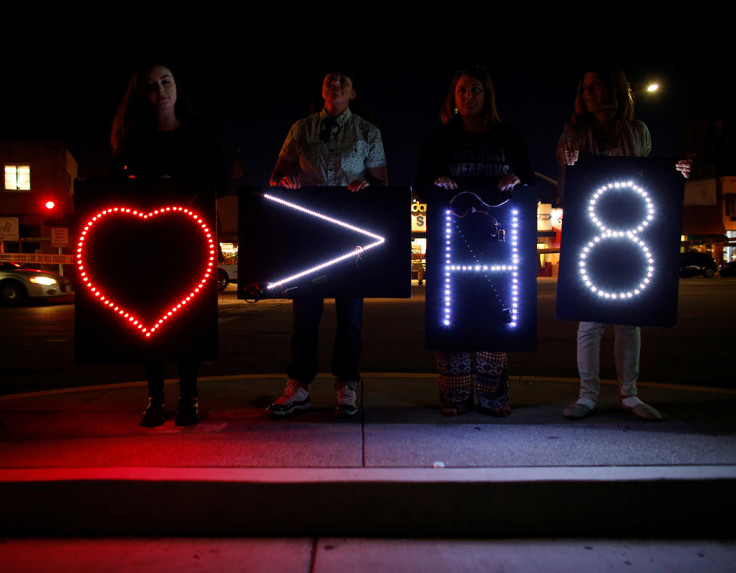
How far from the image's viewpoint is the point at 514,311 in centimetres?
328

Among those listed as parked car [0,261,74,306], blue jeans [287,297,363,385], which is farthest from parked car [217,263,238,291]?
blue jeans [287,297,363,385]

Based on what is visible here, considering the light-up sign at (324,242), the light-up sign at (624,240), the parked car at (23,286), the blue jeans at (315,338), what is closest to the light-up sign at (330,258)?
the light-up sign at (324,242)

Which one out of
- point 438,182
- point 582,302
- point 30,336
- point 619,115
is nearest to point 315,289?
point 438,182

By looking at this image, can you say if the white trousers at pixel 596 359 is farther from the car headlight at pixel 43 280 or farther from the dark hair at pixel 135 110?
the car headlight at pixel 43 280

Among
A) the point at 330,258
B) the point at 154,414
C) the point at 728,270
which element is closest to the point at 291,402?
the point at 154,414

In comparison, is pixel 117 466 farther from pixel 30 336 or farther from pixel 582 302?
pixel 30 336

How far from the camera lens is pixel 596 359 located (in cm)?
344

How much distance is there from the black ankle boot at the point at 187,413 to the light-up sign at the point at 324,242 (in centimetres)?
71

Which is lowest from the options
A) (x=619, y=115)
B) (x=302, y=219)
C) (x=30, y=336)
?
(x=30, y=336)

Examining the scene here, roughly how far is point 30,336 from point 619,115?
8.99 meters

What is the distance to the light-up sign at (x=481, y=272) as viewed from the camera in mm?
3273

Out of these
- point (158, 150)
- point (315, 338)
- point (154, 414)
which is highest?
point (158, 150)

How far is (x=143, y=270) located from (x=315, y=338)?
1.10 m

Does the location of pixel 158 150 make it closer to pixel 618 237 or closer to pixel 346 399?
pixel 346 399
